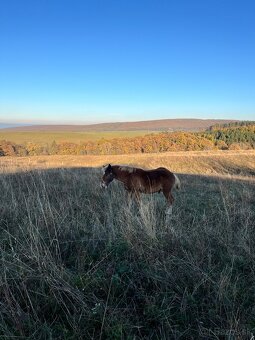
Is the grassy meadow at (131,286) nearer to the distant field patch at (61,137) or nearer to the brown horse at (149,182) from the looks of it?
the brown horse at (149,182)

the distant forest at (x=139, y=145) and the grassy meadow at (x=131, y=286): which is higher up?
the grassy meadow at (x=131, y=286)

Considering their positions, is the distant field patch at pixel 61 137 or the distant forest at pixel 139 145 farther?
the distant field patch at pixel 61 137

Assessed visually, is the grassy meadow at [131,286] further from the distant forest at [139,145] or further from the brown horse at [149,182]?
the distant forest at [139,145]

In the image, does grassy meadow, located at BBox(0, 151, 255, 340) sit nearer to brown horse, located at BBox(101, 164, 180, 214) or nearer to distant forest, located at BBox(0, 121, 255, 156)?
brown horse, located at BBox(101, 164, 180, 214)

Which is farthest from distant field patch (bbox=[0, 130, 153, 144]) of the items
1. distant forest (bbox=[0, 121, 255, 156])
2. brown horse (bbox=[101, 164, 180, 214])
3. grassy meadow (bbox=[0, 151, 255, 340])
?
grassy meadow (bbox=[0, 151, 255, 340])

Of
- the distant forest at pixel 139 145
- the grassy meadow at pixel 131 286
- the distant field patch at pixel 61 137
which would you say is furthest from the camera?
the distant field patch at pixel 61 137

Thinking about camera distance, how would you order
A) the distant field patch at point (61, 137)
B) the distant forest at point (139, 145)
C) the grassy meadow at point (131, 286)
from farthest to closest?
the distant field patch at point (61, 137) → the distant forest at point (139, 145) → the grassy meadow at point (131, 286)

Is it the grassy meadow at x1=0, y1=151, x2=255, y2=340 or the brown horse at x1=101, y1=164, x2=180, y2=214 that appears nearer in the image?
the grassy meadow at x1=0, y1=151, x2=255, y2=340

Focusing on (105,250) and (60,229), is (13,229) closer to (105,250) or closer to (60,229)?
(60,229)

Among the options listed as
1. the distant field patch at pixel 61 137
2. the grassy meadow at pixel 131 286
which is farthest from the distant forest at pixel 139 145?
the grassy meadow at pixel 131 286

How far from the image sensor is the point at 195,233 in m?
4.48

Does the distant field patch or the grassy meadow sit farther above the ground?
the grassy meadow

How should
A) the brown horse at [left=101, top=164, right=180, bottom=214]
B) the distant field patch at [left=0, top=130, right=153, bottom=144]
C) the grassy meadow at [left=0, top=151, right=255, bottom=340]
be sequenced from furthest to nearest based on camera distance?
the distant field patch at [left=0, top=130, right=153, bottom=144], the brown horse at [left=101, top=164, right=180, bottom=214], the grassy meadow at [left=0, top=151, right=255, bottom=340]

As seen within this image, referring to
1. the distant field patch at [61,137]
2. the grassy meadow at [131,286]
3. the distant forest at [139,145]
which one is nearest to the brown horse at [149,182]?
the grassy meadow at [131,286]
